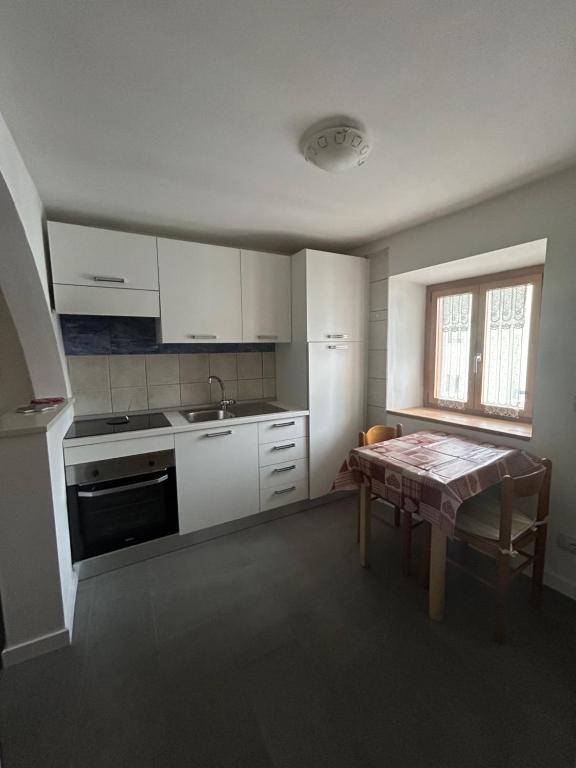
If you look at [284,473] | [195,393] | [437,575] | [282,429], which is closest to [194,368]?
[195,393]

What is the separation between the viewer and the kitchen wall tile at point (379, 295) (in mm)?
2709

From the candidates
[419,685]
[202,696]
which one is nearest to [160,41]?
[202,696]

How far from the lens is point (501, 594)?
1.45 m

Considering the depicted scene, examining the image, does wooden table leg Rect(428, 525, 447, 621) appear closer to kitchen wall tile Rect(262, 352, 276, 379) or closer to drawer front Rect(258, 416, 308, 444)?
drawer front Rect(258, 416, 308, 444)

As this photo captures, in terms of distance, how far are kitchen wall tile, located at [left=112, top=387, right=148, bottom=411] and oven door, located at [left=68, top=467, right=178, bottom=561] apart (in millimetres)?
678

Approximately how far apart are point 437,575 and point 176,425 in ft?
5.65

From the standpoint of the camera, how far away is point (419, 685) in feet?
4.24

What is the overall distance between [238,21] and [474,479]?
6.32 feet

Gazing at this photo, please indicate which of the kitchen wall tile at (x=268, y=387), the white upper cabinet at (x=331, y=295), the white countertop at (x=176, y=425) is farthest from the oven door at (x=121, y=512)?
the white upper cabinet at (x=331, y=295)

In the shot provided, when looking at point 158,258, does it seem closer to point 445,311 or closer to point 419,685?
point 445,311

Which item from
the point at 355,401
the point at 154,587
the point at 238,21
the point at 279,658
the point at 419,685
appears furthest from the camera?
the point at 355,401

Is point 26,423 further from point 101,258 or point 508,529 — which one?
point 508,529

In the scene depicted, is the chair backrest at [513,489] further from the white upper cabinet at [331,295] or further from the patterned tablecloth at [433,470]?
the white upper cabinet at [331,295]

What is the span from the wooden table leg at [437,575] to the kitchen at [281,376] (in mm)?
18
